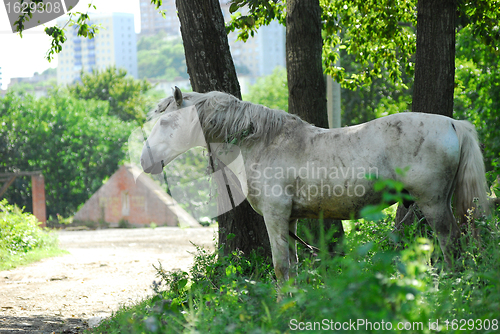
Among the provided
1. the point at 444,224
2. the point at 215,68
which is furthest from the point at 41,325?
the point at 444,224

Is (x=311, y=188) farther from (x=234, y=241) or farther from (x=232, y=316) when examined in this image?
(x=234, y=241)

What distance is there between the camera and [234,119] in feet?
13.0

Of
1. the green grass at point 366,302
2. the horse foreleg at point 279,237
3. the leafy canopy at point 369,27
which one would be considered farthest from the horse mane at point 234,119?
the leafy canopy at point 369,27

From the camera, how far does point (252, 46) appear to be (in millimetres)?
144875

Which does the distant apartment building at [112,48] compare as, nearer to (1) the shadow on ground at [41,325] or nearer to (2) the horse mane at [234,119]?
(1) the shadow on ground at [41,325]

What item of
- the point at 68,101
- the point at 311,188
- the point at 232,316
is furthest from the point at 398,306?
the point at 68,101

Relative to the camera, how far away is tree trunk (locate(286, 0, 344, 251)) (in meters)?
6.31

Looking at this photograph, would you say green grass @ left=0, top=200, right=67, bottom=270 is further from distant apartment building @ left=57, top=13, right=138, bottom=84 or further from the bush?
distant apartment building @ left=57, top=13, right=138, bottom=84

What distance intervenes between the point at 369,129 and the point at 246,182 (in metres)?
1.09

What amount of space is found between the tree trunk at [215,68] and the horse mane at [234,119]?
4.63 feet

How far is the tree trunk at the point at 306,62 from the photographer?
6309mm

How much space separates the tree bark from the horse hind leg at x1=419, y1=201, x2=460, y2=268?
2.28 metres

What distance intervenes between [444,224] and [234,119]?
1.86 m

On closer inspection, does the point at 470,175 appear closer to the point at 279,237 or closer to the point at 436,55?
the point at 279,237
